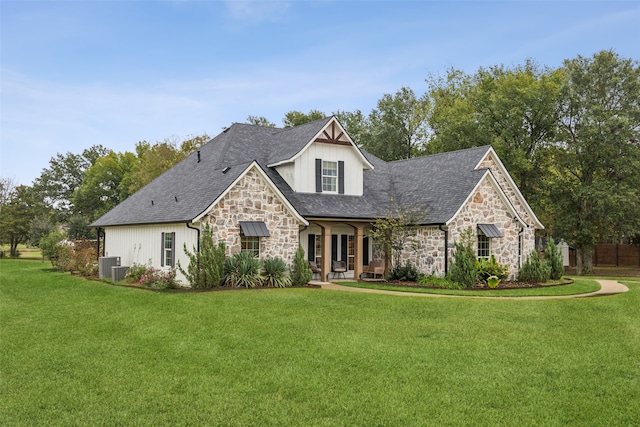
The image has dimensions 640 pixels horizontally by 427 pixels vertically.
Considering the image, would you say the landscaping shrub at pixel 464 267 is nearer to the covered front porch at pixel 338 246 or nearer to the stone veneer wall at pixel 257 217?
the covered front porch at pixel 338 246

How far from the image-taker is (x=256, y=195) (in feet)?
70.2

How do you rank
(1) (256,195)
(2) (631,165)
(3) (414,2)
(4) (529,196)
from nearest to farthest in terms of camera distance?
(3) (414,2)
(1) (256,195)
(2) (631,165)
(4) (529,196)

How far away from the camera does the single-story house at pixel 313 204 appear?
21.2 metres

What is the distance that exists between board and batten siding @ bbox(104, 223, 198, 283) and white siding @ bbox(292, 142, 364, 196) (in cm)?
574

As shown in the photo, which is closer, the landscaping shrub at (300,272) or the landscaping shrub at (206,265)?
the landscaping shrub at (206,265)

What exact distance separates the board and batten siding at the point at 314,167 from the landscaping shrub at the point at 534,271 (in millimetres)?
8038

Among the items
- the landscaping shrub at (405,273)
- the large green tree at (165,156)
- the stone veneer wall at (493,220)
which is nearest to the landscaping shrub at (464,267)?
the stone veneer wall at (493,220)

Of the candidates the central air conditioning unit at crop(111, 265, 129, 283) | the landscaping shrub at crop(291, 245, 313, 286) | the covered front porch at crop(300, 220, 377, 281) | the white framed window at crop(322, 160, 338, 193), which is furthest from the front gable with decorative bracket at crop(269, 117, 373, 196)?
the central air conditioning unit at crop(111, 265, 129, 283)

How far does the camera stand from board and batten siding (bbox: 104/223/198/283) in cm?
2081

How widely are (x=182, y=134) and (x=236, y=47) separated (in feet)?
104

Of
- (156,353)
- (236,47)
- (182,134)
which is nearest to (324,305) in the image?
(156,353)

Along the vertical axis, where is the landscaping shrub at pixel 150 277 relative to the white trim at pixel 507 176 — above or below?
below

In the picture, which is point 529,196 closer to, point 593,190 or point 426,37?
point 593,190

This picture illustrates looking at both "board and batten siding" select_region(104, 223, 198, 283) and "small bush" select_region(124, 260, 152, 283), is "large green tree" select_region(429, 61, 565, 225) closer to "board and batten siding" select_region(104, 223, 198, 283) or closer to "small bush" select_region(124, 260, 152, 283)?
"board and batten siding" select_region(104, 223, 198, 283)
